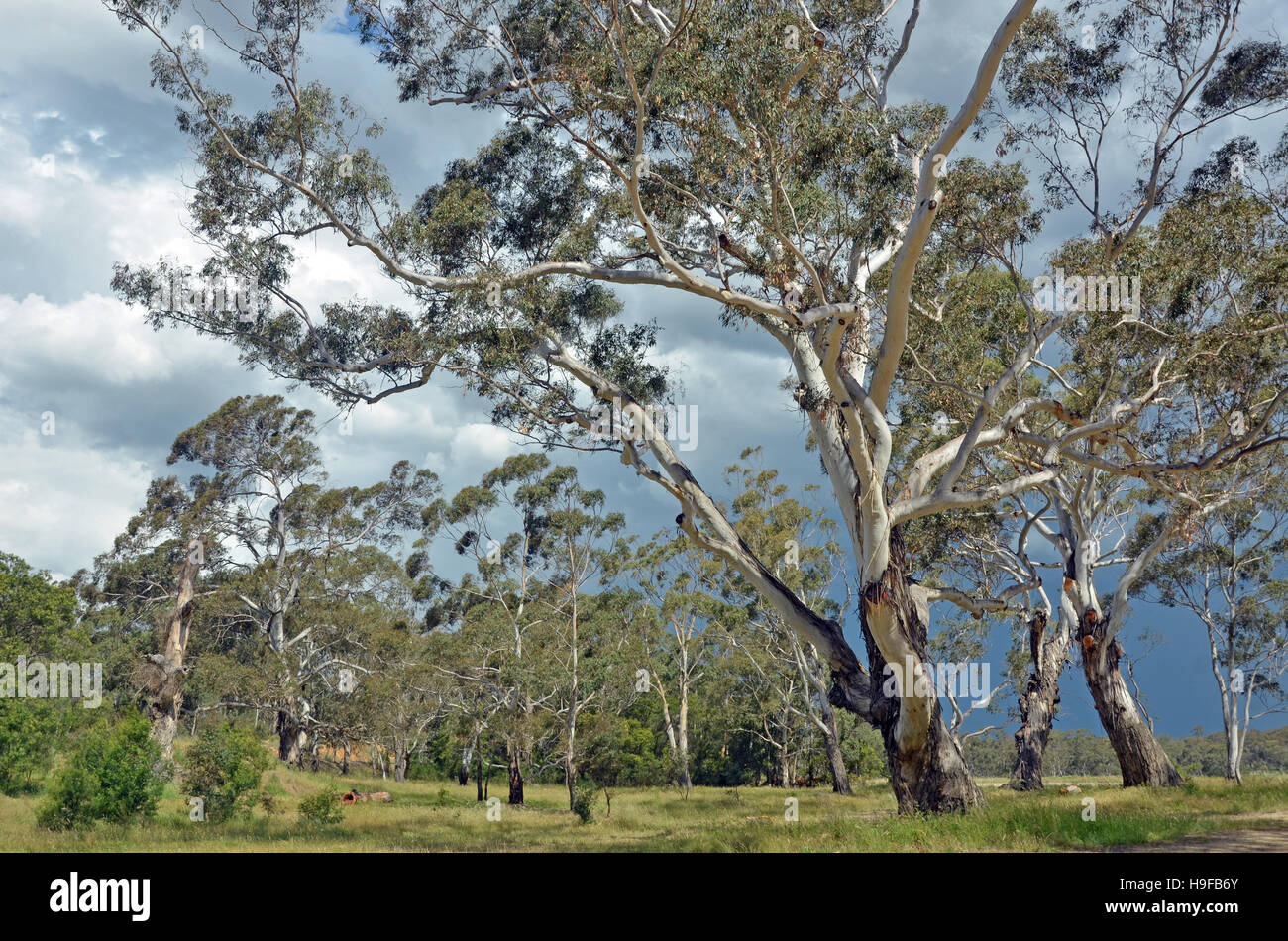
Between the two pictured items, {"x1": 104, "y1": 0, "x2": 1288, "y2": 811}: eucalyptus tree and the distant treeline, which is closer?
{"x1": 104, "y1": 0, "x2": 1288, "y2": 811}: eucalyptus tree

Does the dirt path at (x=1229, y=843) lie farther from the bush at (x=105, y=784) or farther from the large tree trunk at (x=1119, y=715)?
the bush at (x=105, y=784)

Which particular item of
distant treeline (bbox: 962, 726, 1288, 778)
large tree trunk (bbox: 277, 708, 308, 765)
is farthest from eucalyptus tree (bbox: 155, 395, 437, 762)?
distant treeline (bbox: 962, 726, 1288, 778)

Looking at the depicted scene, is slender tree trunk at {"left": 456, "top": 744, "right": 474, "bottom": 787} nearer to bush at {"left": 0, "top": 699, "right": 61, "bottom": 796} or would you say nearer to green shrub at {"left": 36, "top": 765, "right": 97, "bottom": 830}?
bush at {"left": 0, "top": 699, "right": 61, "bottom": 796}

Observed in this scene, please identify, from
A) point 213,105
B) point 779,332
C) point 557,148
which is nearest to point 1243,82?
point 779,332

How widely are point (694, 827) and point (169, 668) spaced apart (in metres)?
16.7

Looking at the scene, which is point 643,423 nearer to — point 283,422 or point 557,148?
point 557,148

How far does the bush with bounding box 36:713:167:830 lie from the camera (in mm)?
12969

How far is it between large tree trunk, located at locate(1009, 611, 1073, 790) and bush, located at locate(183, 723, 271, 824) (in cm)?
1529

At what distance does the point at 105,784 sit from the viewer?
43.4ft

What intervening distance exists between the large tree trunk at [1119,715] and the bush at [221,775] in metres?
15.4

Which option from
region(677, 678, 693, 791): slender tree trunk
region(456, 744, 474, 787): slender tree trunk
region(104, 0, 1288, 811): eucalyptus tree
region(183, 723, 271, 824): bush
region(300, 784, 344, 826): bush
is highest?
region(104, 0, 1288, 811): eucalyptus tree

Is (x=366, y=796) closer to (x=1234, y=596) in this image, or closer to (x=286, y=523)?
A: (x=286, y=523)

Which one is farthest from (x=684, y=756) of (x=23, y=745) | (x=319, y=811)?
(x=23, y=745)

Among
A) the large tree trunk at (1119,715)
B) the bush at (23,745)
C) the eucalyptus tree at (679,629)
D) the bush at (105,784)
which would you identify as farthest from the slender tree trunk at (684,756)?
the bush at (105,784)
